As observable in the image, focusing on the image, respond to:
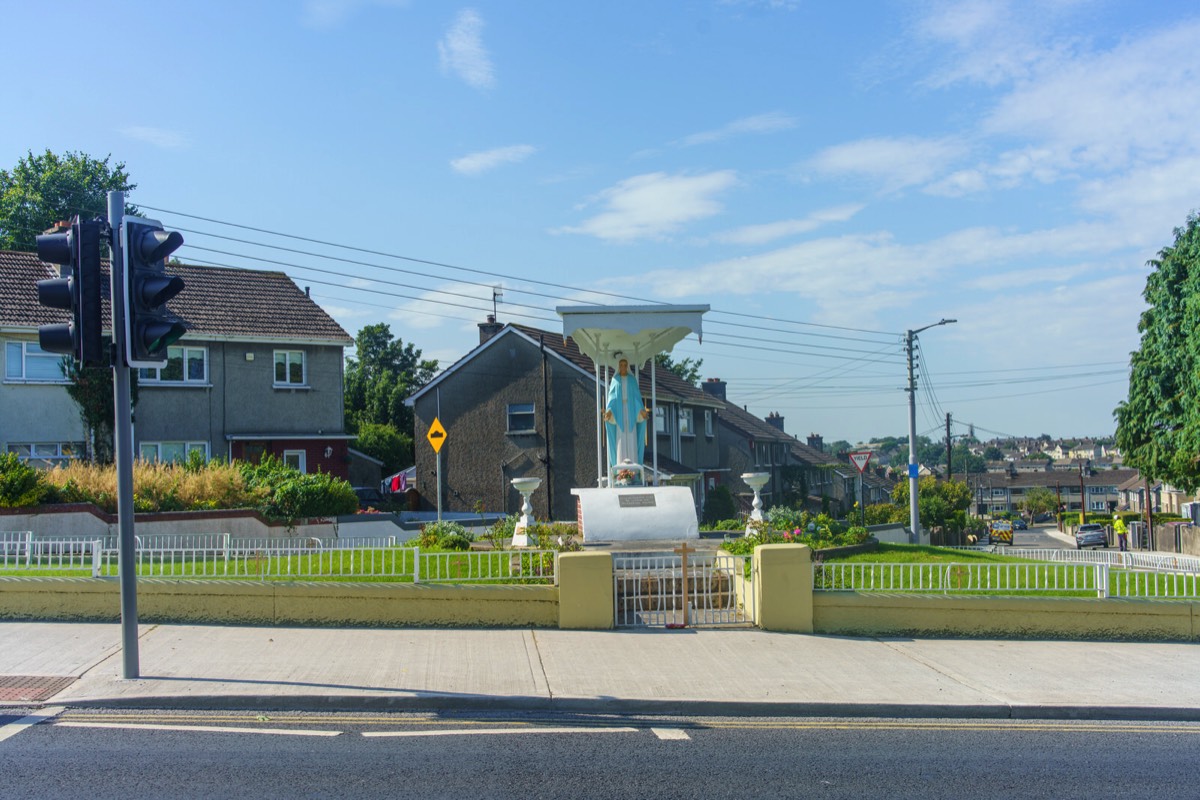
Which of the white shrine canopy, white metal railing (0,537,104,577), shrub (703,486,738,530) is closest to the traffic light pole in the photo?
white metal railing (0,537,104,577)

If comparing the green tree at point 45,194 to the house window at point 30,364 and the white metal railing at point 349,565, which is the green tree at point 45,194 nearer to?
the house window at point 30,364

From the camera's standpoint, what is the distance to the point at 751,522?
53.1 feet

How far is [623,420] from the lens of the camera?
18.3 m

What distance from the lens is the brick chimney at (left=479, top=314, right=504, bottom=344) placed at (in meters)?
36.1

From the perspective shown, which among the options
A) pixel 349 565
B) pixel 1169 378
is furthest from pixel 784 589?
pixel 1169 378

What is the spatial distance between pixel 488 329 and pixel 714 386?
17.6 m

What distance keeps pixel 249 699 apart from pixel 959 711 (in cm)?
598

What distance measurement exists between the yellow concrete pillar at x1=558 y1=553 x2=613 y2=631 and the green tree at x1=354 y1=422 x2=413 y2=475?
113 ft

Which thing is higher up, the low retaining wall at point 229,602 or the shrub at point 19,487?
the shrub at point 19,487

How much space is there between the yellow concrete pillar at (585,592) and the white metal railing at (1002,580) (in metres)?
2.53

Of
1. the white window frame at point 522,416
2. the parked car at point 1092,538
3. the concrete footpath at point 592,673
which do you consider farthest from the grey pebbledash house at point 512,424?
the parked car at point 1092,538

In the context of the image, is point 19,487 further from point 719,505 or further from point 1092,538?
point 1092,538

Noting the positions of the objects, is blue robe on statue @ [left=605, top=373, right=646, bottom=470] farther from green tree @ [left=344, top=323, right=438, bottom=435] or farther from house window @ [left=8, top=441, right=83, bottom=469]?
green tree @ [left=344, top=323, right=438, bottom=435]

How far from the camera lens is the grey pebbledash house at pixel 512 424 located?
34062 mm
